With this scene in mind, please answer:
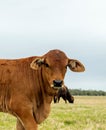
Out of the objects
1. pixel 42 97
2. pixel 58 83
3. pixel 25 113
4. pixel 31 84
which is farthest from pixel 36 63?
pixel 25 113

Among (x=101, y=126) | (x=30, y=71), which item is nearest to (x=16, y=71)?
(x=30, y=71)

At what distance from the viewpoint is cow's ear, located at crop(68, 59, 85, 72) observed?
40.5 feet

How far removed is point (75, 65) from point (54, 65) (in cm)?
77

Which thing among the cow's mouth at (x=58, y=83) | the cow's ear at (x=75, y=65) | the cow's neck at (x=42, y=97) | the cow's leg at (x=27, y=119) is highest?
the cow's ear at (x=75, y=65)

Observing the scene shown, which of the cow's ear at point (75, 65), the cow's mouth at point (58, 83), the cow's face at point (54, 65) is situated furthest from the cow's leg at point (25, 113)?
the cow's ear at point (75, 65)

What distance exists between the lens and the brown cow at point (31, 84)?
1194 centimetres

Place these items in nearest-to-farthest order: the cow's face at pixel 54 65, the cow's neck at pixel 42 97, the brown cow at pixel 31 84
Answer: the cow's face at pixel 54 65
the brown cow at pixel 31 84
the cow's neck at pixel 42 97

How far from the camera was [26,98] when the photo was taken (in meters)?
12.1

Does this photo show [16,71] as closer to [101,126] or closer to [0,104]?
[0,104]

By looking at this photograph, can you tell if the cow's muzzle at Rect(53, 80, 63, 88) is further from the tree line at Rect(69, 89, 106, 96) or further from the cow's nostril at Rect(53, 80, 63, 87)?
the tree line at Rect(69, 89, 106, 96)

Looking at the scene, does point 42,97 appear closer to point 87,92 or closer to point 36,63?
point 36,63

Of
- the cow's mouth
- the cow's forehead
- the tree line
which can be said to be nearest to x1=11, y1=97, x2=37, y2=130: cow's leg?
the cow's mouth

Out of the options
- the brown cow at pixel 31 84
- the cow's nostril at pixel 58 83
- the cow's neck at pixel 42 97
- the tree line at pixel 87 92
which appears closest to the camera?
the cow's nostril at pixel 58 83

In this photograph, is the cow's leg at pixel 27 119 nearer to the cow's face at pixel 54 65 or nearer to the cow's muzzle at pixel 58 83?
the cow's face at pixel 54 65
